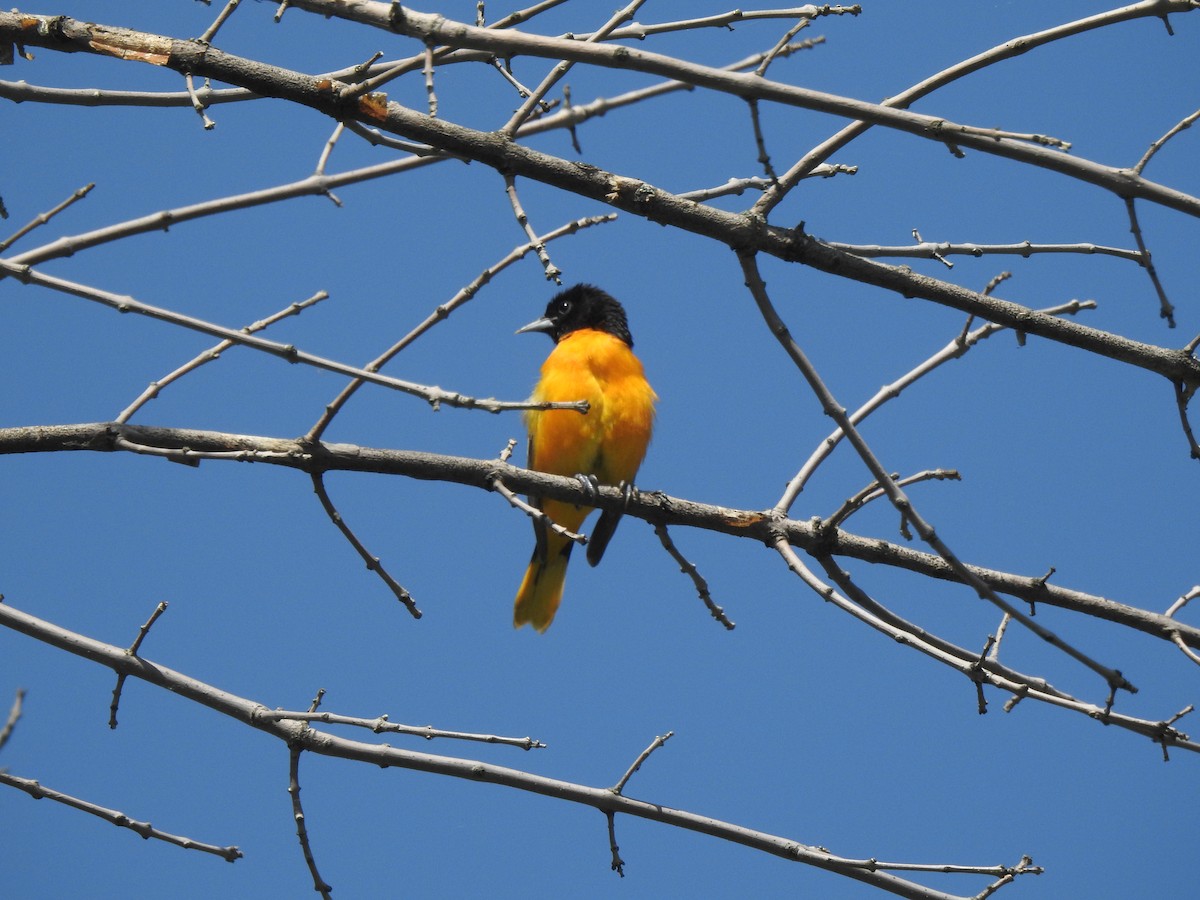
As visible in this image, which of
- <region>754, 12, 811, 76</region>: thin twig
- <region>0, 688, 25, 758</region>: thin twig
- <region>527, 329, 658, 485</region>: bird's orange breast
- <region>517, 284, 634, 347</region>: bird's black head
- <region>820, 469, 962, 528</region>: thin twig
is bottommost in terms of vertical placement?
<region>0, 688, 25, 758</region>: thin twig

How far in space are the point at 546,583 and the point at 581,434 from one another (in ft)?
2.84

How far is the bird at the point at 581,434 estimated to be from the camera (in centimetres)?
543

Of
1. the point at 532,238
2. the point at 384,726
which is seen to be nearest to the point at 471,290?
the point at 532,238

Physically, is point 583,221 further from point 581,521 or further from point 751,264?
point 581,521

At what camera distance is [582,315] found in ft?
21.3

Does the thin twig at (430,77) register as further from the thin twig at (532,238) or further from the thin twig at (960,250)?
the thin twig at (960,250)

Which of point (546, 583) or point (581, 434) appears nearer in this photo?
point (581, 434)

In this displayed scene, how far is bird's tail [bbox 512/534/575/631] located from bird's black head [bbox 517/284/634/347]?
1.19 metres

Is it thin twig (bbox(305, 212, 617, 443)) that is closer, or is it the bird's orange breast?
thin twig (bbox(305, 212, 617, 443))

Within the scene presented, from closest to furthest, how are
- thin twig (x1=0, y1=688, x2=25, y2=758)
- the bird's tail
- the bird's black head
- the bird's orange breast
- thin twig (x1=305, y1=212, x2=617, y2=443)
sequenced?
thin twig (x1=0, y1=688, x2=25, y2=758)
thin twig (x1=305, y1=212, x2=617, y2=443)
the bird's orange breast
the bird's tail
the bird's black head

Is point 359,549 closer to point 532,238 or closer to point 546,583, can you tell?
point 532,238

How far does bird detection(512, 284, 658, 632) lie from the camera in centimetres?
543

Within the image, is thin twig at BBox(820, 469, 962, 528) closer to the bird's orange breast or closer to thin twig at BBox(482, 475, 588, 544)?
thin twig at BBox(482, 475, 588, 544)

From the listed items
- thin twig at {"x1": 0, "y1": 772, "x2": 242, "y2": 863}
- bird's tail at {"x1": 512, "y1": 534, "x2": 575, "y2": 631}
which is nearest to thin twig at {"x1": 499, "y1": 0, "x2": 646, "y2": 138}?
thin twig at {"x1": 0, "y1": 772, "x2": 242, "y2": 863}
